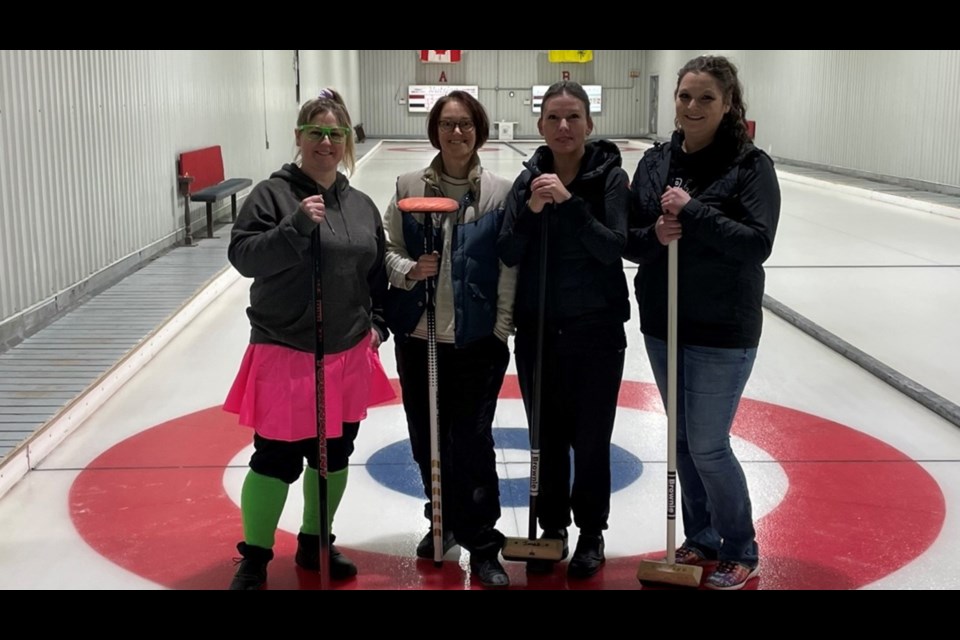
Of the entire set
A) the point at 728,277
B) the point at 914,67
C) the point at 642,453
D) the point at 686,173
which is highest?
the point at 914,67

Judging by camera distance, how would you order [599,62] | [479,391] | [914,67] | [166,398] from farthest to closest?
[599,62]
[914,67]
[166,398]
[479,391]

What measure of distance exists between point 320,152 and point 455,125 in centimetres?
44

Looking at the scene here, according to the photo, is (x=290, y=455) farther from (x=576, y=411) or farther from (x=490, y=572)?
(x=576, y=411)

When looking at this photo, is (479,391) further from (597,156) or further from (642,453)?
(642,453)

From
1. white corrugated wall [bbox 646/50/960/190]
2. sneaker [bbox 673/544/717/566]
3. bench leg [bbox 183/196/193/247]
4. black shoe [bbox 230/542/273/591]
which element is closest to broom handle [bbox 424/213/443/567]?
black shoe [bbox 230/542/273/591]

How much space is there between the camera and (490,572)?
133 inches

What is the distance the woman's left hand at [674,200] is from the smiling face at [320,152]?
39.9 inches

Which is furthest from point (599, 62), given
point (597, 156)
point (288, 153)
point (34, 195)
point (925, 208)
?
point (597, 156)

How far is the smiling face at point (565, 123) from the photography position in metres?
3.17

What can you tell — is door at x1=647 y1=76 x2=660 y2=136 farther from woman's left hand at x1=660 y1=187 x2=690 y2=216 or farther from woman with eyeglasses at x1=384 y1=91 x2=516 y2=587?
woman's left hand at x1=660 y1=187 x2=690 y2=216

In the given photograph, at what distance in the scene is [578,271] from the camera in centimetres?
326

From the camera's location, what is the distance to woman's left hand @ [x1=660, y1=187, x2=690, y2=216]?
3.03 m

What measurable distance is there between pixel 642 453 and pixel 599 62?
33.5m

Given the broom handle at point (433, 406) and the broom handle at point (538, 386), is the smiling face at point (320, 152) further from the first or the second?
the broom handle at point (538, 386)
